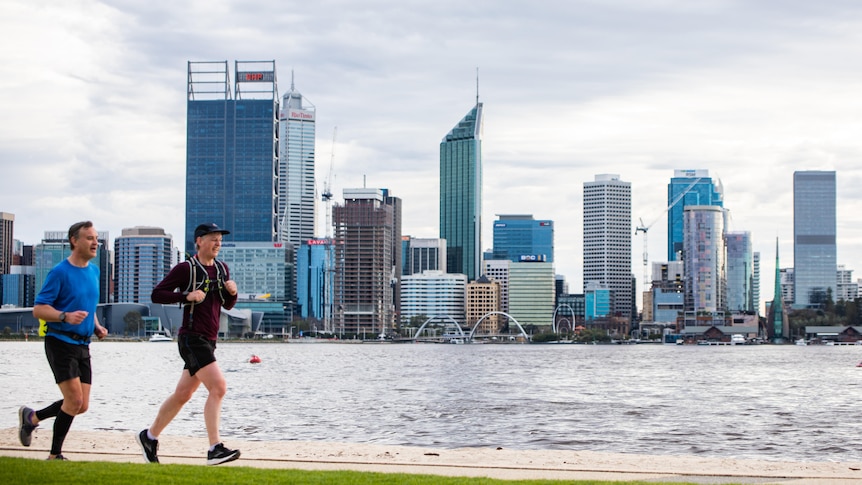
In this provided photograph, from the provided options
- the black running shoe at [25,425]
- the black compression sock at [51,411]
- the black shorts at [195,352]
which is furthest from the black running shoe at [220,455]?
the black running shoe at [25,425]

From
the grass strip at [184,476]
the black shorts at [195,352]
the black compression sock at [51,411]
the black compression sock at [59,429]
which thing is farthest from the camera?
the black compression sock at [51,411]

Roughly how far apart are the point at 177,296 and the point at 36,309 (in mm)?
1793

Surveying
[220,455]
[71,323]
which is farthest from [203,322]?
[220,455]

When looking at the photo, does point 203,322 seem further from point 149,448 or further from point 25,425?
point 25,425

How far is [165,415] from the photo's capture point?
15906 millimetres

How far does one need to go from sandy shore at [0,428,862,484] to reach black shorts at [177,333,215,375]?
64.5 inches

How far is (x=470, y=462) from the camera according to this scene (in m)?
17.0

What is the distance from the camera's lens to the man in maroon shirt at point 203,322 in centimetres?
1538

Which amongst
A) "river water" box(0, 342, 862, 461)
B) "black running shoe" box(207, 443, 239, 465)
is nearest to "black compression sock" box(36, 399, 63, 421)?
"black running shoe" box(207, 443, 239, 465)

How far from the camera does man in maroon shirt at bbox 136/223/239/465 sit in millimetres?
15375

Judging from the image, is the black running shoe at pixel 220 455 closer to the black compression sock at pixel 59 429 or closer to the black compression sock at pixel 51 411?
the black compression sock at pixel 59 429

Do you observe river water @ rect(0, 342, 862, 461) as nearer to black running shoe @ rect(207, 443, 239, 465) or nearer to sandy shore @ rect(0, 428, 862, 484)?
sandy shore @ rect(0, 428, 862, 484)

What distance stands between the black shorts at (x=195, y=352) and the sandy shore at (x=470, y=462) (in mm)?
1638

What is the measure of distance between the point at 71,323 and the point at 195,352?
5.37ft
